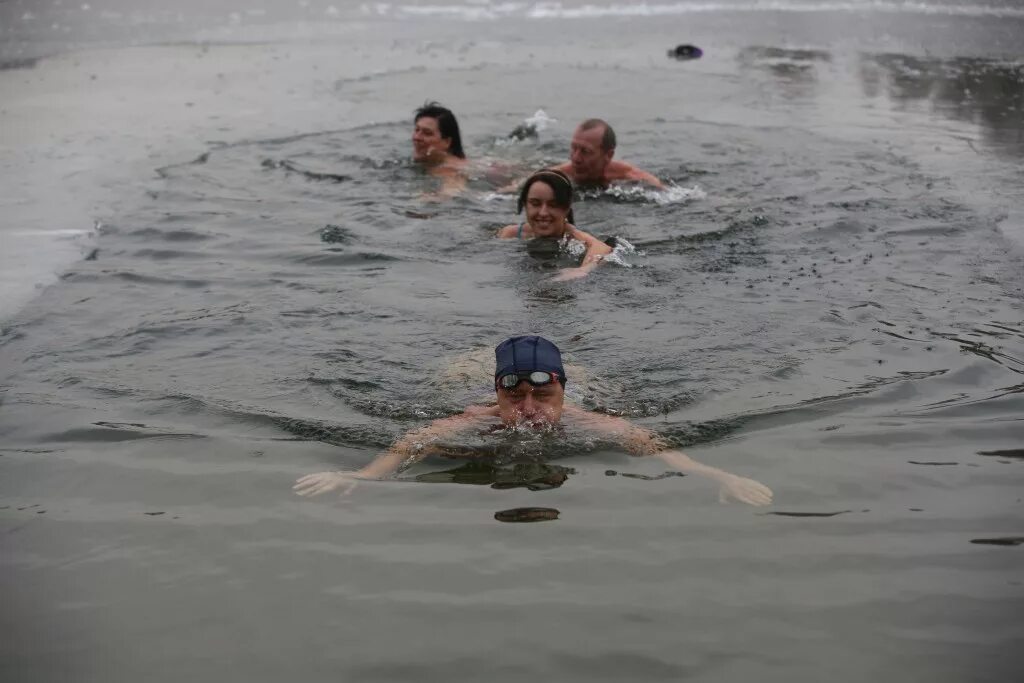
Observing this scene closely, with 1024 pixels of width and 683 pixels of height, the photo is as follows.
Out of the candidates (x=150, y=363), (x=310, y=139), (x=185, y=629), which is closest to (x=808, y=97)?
(x=310, y=139)

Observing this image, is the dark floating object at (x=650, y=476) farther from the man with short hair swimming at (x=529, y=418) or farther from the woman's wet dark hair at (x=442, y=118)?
the woman's wet dark hair at (x=442, y=118)

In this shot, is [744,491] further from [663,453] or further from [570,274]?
[570,274]

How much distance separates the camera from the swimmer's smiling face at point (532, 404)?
18.3 feet

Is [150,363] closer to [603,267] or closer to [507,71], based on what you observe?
[603,267]

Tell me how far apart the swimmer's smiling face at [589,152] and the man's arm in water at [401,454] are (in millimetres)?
5142

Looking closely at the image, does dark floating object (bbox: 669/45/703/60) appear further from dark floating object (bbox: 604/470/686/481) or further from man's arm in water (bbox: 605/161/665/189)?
dark floating object (bbox: 604/470/686/481)

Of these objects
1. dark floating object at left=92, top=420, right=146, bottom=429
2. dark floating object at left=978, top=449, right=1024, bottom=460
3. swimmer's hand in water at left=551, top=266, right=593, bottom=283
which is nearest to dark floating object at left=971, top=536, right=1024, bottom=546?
dark floating object at left=978, top=449, right=1024, bottom=460

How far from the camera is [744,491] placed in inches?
194

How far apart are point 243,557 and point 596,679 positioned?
159 centimetres

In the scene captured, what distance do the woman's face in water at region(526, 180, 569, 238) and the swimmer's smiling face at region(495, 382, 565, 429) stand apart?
142 inches

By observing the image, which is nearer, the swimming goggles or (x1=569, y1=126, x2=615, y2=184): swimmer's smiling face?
the swimming goggles

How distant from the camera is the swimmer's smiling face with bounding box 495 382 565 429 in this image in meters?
5.59

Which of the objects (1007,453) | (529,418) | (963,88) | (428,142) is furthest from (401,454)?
(963,88)

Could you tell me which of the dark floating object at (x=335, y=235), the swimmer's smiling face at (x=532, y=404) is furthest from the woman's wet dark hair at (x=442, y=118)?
the swimmer's smiling face at (x=532, y=404)
